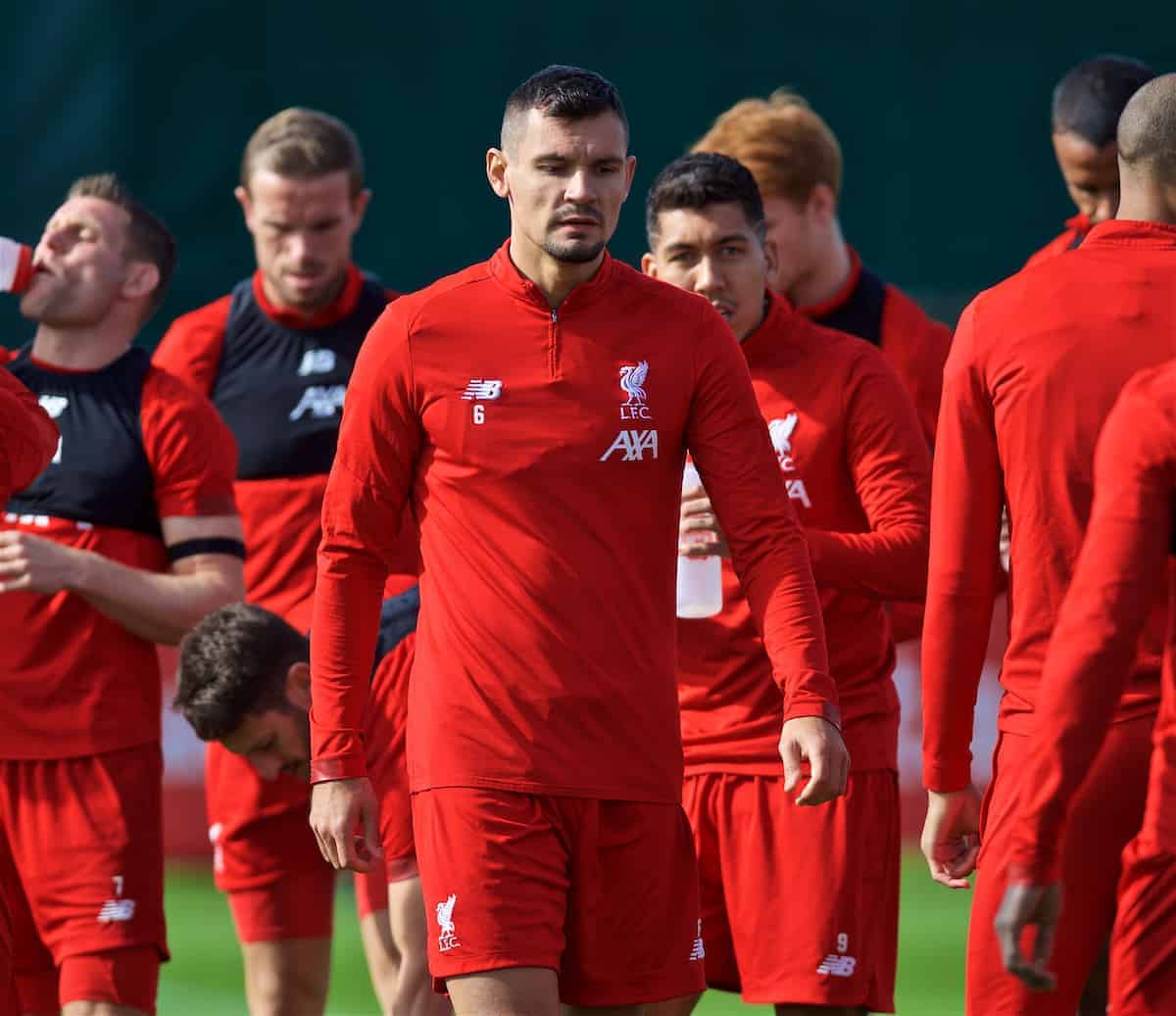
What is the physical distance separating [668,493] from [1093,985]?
1.46 meters

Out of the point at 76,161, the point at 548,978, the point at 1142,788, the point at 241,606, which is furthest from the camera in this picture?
the point at 76,161

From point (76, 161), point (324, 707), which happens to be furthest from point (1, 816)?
point (76, 161)

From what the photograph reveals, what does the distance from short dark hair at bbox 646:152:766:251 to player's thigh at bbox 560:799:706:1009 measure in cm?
166

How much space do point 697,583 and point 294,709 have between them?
1.17m

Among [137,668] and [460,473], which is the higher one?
[460,473]

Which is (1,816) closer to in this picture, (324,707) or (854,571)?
(324,707)

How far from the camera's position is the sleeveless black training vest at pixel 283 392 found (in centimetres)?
702

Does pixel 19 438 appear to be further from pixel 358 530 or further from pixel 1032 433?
pixel 1032 433

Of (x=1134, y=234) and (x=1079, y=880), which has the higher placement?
(x=1134, y=234)

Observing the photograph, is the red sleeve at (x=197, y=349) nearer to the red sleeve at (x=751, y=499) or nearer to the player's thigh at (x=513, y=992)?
the red sleeve at (x=751, y=499)

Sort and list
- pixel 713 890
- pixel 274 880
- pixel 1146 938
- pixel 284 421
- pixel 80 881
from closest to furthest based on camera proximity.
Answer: pixel 1146 938 < pixel 713 890 < pixel 80 881 < pixel 274 880 < pixel 284 421

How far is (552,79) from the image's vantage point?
4.65 metres

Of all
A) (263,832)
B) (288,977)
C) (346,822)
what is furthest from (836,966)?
(263,832)

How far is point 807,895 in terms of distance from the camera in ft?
17.7
